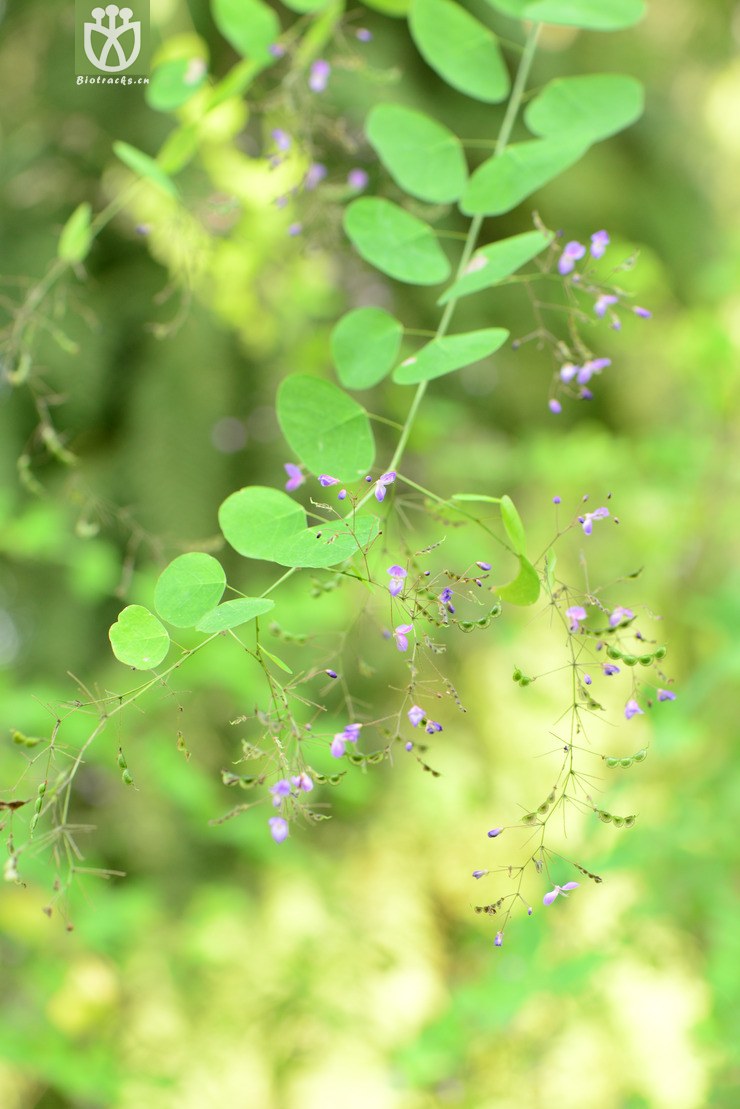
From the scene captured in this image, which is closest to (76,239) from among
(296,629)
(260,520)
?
(260,520)

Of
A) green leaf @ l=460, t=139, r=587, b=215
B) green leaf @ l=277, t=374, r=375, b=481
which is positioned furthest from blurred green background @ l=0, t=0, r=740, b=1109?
green leaf @ l=277, t=374, r=375, b=481

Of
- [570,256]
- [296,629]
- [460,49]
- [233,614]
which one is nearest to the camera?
[233,614]

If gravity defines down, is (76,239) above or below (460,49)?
below

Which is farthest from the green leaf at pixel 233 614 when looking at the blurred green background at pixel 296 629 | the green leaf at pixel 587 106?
the blurred green background at pixel 296 629

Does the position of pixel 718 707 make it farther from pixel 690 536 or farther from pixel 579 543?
pixel 579 543

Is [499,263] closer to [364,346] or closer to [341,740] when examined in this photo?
[364,346]

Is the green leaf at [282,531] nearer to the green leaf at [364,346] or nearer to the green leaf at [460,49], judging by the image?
the green leaf at [364,346]

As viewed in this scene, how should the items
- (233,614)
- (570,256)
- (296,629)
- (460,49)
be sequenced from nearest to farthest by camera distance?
1. (233,614)
2. (570,256)
3. (460,49)
4. (296,629)

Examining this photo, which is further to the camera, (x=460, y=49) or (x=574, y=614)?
(x=460, y=49)
